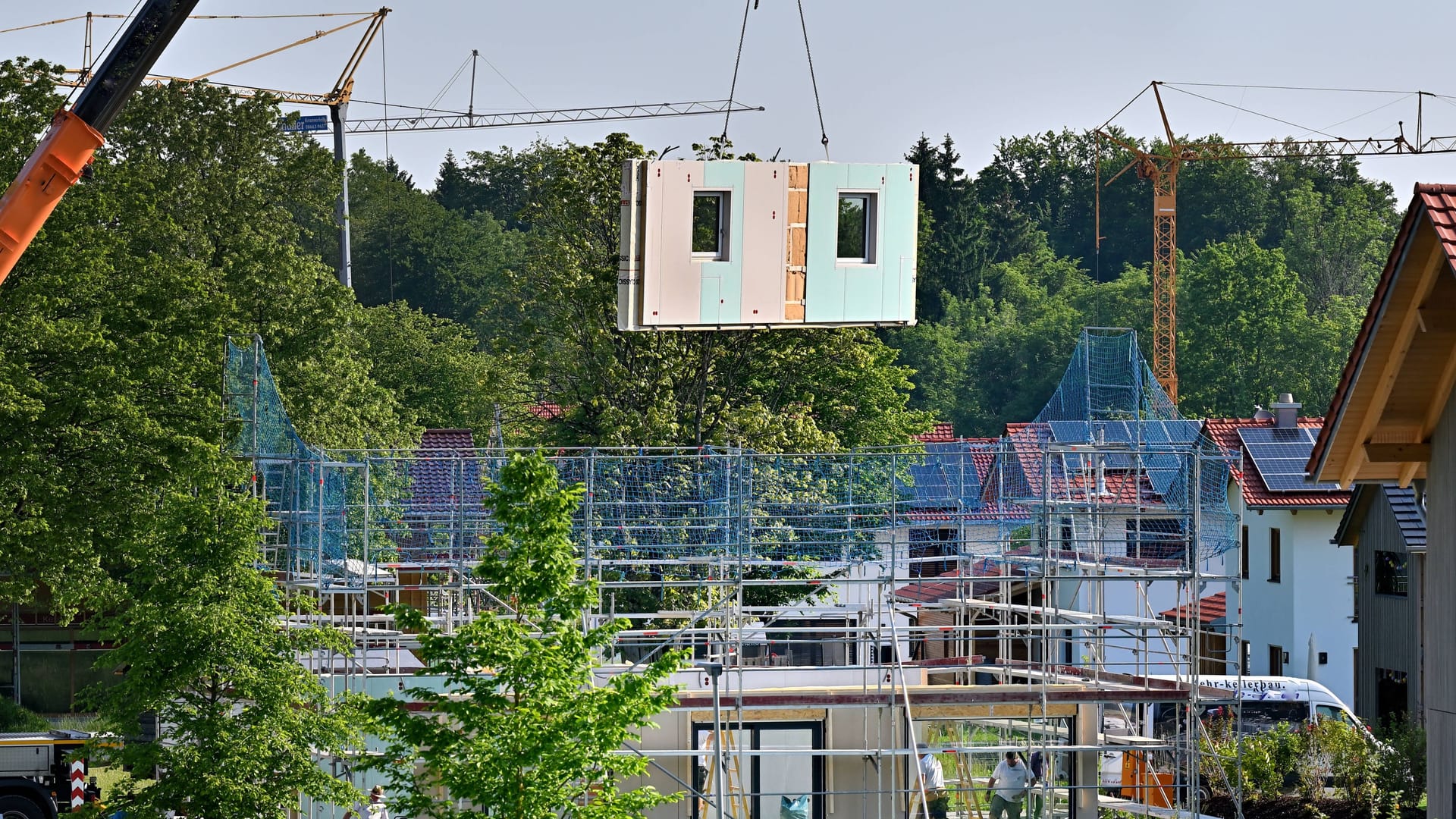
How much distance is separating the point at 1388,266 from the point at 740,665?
32.7ft

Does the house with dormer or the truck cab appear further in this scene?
the house with dormer

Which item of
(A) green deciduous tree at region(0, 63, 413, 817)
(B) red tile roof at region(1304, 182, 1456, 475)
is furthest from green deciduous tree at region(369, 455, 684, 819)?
(B) red tile roof at region(1304, 182, 1456, 475)

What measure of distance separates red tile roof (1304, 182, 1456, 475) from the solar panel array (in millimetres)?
30628

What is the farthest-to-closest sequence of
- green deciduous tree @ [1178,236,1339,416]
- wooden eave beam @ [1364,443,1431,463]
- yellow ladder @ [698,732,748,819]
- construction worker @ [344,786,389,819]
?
green deciduous tree @ [1178,236,1339,416] → construction worker @ [344,786,389,819] → yellow ladder @ [698,732,748,819] → wooden eave beam @ [1364,443,1431,463]

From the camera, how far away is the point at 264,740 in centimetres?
1872

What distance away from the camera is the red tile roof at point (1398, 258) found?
12.5 metres

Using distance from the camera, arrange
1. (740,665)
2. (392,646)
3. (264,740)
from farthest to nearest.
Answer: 1. (392,646)
2. (740,665)
3. (264,740)

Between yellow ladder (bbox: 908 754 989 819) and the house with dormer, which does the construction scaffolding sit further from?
the house with dormer

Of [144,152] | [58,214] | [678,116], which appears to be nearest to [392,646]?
[58,214]

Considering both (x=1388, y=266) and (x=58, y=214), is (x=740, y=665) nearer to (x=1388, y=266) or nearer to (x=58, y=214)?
(x=1388, y=266)

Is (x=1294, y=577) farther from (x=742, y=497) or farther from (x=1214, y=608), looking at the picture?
(x=742, y=497)

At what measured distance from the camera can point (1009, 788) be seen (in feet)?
72.3

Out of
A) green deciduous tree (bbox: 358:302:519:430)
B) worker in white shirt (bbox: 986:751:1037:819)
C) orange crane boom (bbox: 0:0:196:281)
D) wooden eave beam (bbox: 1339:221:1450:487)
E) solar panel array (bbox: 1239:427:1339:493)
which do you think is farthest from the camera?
green deciduous tree (bbox: 358:302:519:430)

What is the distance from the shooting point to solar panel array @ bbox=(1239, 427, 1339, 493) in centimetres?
4459
